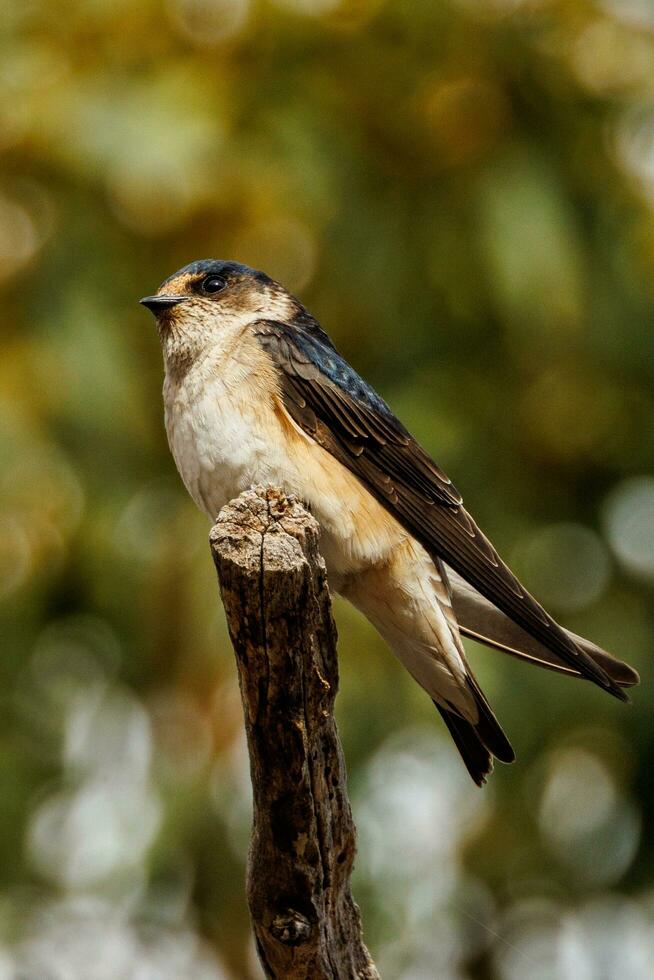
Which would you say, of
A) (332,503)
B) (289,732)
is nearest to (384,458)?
(332,503)

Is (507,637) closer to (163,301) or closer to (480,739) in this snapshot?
(480,739)

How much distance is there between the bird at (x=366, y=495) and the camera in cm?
389

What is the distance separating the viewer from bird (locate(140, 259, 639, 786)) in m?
3.89

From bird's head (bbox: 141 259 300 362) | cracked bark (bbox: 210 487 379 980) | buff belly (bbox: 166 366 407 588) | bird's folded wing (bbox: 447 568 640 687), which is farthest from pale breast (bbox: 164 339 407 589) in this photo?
cracked bark (bbox: 210 487 379 980)

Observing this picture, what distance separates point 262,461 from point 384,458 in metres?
0.45

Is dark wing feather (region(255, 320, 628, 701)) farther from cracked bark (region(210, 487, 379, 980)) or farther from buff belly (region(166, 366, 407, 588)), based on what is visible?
cracked bark (region(210, 487, 379, 980))

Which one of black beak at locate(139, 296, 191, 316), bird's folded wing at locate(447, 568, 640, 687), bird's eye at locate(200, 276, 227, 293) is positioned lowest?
bird's folded wing at locate(447, 568, 640, 687)

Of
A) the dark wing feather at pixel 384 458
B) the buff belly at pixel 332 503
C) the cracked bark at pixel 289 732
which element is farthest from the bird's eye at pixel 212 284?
the cracked bark at pixel 289 732

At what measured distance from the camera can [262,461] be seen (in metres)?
3.87

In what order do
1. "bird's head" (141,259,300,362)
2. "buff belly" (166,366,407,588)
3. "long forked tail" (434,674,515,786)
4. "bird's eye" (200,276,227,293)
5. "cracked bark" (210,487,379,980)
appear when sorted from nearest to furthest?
"cracked bark" (210,487,379,980) → "buff belly" (166,366,407,588) → "long forked tail" (434,674,515,786) → "bird's head" (141,259,300,362) → "bird's eye" (200,276,227,293)

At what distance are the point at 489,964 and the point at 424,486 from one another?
270 centimetres

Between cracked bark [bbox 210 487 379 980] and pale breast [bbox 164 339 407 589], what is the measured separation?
26.5 inches

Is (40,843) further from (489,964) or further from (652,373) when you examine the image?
(652,373)

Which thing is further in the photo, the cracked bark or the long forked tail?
the long forked tail
